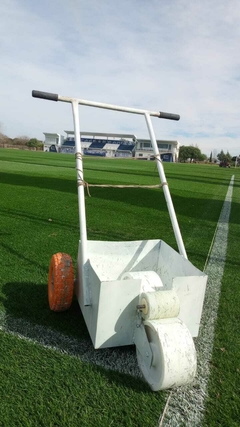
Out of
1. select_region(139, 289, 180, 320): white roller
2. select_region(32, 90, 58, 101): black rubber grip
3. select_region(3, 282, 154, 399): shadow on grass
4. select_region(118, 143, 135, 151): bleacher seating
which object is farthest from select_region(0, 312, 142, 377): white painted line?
select_region(118, 143, 135, 151): bleacher seating

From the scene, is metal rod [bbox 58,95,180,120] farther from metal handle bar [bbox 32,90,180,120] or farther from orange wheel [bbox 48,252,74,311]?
orange wheel [bbox 48,252,74,311]

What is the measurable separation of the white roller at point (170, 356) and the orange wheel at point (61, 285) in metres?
0.93

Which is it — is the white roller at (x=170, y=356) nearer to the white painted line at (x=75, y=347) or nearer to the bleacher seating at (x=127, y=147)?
the white painted line at (x=75, y=347)

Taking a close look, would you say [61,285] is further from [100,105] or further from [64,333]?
[100,105]

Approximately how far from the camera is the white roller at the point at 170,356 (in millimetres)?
1706

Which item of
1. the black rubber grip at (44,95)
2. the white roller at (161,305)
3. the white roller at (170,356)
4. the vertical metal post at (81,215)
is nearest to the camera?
the white roller at (170,356)

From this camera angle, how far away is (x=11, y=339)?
229cm

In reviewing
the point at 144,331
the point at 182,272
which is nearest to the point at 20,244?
the point at 182,272

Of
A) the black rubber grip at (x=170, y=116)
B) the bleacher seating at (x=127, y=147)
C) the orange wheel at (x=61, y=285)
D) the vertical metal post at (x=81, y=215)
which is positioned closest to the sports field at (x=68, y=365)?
the orange wheel at (x=61, y=285)

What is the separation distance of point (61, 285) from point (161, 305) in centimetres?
98

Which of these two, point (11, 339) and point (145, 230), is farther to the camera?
point (145, 230)

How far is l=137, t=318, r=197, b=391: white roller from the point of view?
1.71m

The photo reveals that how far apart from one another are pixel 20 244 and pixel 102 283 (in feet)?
9.54

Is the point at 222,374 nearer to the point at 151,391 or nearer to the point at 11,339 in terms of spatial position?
the point at 151,391
